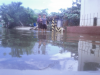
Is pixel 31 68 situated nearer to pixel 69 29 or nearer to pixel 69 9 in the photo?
pixel 69 29

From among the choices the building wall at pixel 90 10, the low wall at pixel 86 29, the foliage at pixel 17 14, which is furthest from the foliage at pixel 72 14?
the foliage at pixel 17 14

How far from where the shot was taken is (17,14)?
26453 mm

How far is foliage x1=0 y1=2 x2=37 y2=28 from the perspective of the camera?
2614cm

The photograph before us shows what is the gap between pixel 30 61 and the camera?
2521 mm

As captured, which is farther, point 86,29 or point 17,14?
point 17,14

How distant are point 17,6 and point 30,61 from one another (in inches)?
1047

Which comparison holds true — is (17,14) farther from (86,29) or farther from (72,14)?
(86,29)

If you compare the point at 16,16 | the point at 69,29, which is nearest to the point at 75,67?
the point at 69,29

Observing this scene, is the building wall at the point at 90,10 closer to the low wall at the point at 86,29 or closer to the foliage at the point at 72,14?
the low wall at the point at 86,29

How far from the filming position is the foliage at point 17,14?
85.8 feet

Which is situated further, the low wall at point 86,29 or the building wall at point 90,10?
the building wall at point 90,10

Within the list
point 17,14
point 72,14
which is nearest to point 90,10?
point 72,14

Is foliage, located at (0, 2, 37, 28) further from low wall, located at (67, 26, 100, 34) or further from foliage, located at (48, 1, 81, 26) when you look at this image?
low wall, located at (67, 26, 100, 34)

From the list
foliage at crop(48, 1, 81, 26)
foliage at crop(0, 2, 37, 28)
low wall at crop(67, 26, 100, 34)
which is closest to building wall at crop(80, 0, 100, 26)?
low wall at crop(67, 26, 100, 34)
